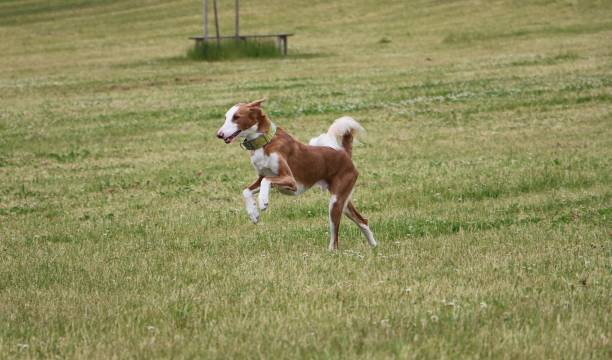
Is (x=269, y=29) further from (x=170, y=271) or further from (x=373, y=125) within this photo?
(x=170, y=271)

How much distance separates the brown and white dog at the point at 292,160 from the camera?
896cm

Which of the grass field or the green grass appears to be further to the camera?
the green grass

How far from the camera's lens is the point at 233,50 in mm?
41250

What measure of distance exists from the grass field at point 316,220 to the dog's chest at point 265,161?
2.56 ft

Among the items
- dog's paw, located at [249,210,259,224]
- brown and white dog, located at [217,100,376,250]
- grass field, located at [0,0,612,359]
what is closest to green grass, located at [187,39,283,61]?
grass field, located at [0,0,612,359]

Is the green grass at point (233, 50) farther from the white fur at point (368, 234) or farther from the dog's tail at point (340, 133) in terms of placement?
the white fur at point (368, 234)

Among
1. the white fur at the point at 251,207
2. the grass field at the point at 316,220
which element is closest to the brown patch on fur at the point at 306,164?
the white fur at the point at 251,207

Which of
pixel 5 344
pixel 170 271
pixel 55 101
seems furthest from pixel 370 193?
pixel 55 101

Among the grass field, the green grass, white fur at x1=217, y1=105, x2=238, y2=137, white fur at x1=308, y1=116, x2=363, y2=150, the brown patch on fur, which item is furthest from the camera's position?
the green grass

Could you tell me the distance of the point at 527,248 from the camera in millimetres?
9148

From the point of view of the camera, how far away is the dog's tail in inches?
384

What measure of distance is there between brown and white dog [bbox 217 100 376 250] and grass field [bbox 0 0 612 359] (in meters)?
0.53

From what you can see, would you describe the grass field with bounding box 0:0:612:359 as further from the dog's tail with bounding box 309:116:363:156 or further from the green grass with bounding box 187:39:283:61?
the green grass with bounding box 187:39:283:61

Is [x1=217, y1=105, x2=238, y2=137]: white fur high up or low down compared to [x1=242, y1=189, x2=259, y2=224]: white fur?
up
